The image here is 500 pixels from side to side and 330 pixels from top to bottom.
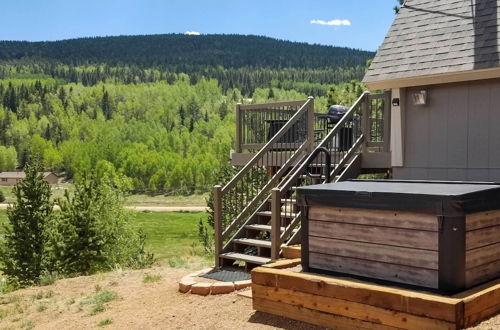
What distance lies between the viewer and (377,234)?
562 centimetres

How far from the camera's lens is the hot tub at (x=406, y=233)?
509 centimetres

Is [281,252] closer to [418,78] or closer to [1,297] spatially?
[418,78]

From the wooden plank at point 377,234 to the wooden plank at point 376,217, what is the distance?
44 mm

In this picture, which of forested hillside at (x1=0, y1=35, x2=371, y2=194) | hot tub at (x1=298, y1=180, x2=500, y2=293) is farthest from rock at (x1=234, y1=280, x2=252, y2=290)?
forested hillside at (x1=0, y1=35, x2=371, y2=194)

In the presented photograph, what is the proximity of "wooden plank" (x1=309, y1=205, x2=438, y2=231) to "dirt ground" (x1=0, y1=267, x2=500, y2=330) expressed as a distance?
1016 mm

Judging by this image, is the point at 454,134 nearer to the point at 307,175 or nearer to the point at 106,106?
the point at 307,175

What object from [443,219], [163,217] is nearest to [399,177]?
[443,219]

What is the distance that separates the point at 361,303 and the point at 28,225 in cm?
2408

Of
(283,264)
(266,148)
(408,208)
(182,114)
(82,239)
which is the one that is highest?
(182,114)

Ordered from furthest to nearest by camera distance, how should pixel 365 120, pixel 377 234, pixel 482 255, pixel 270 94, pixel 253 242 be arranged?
pixel 270 94
pixel 365 120
pixel 253 242
pixel 377 234
pixel 482 255

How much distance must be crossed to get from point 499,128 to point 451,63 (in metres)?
1.08

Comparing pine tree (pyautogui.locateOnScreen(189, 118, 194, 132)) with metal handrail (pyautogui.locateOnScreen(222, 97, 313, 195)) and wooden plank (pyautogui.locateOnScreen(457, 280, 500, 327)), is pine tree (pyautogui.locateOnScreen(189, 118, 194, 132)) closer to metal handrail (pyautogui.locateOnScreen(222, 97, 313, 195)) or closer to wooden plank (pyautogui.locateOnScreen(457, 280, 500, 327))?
metal handrail (pyautogui.locateOnScreen(222, 97, 313, 195))

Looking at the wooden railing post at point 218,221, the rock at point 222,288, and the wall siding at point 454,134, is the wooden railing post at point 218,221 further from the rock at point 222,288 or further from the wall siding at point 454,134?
the wall siding at point 454,134

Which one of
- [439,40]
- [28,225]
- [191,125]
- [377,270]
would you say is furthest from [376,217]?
[191,125]
